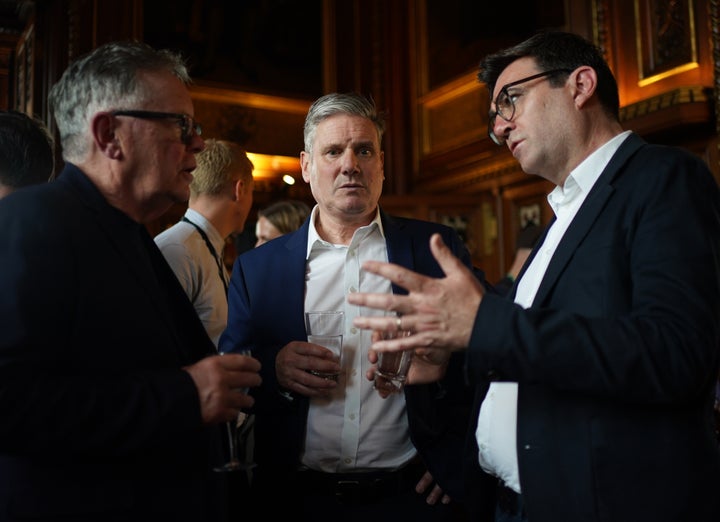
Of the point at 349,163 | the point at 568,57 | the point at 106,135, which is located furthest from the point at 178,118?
the point at 568,57

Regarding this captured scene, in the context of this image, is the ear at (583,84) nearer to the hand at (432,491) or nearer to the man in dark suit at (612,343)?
the man in dark suit at (612,343)

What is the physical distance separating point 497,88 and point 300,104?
6.92 m

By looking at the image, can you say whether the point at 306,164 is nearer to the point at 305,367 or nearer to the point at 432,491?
the point at 305,367

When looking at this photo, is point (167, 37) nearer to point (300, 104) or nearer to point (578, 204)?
point (300, 104)

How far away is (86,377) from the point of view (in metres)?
1.29

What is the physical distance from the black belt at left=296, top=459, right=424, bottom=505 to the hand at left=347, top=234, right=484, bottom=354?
31.0 inches

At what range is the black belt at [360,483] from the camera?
1.97m

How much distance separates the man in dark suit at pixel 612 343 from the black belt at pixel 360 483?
41cm

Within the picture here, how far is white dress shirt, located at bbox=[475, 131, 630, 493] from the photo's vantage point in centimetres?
166

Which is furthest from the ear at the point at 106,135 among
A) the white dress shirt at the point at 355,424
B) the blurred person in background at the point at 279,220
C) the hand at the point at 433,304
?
the blurred person in background at the point at 279,220

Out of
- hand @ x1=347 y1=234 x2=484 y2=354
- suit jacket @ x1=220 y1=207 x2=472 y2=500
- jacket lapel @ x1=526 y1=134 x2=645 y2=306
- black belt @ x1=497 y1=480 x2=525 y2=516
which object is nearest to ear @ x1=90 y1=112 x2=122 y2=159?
hand @ x1=347 y1=234 x2=484 y2=354

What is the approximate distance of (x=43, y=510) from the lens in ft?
4.19

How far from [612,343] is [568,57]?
892 mm

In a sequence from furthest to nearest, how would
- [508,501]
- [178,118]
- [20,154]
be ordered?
1. [20,154]
2. [508,501]
3. [178,118]
